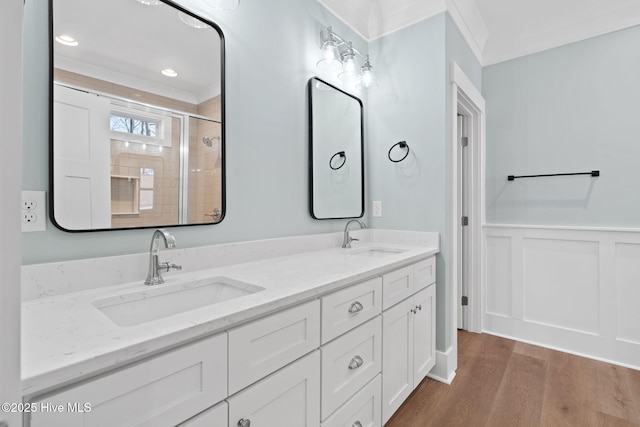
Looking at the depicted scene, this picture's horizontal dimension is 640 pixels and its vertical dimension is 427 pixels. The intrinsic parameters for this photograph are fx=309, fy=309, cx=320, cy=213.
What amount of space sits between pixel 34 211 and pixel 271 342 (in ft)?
2.64

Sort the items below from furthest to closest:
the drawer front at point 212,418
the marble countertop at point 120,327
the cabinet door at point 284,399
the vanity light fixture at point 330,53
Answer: the vanity light fixture at point 330,53 < the cabinet door at point 284,399 < the drawer front at point 212,418 < the marble countertop at point 120,327

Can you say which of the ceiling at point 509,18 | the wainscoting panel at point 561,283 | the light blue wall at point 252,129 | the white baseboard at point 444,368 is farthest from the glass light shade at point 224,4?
the wainscoting panel at point 561,283

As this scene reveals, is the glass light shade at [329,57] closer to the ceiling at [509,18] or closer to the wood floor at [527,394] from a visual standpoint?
the ceiling at [509,18]

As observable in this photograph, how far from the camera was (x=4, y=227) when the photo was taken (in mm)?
344

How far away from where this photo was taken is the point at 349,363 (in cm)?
120

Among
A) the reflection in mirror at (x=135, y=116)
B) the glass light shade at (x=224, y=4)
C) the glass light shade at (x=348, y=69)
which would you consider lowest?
the reflection in mirror at (x=135, y=116)

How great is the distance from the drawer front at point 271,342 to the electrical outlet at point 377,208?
1.35 metres

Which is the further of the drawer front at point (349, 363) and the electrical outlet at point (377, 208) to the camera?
the electrical outlet at point (377, 208)

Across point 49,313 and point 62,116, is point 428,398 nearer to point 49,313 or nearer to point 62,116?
point 49,313

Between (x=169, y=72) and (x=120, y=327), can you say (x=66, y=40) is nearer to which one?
(x=169, y=72)

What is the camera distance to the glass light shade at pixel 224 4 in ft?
4.39

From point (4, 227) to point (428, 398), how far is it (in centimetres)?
209

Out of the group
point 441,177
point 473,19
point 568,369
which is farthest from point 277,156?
point 568,369

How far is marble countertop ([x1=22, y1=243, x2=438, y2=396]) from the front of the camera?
0.55 meters
